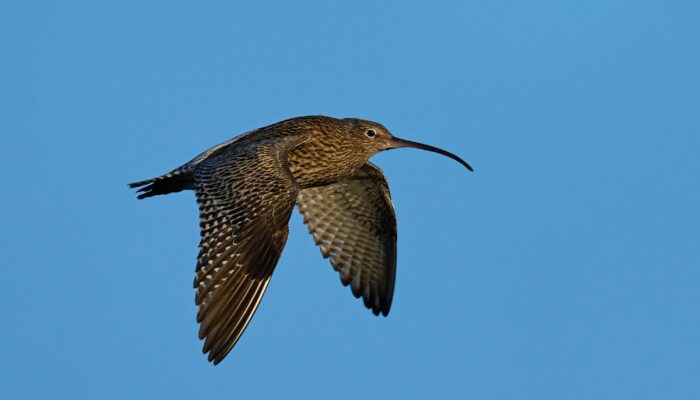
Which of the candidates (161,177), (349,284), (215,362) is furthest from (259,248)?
(349,284)

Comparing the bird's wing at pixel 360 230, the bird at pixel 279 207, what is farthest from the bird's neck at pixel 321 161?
the bird's wing at pixel 360 230

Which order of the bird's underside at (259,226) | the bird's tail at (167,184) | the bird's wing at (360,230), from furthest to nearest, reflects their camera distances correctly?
1. the bird's wing at (360,230)
2. the bird's tail at (167,184)
3. the bird's underside at (259,226)

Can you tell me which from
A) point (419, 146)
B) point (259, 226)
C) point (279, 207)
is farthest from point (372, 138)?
point (259, 226)

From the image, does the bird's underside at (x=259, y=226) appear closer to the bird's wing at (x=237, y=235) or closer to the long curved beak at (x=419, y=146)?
the bird's wing at (x=237, y=235)

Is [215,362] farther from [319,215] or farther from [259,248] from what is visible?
[319,215]

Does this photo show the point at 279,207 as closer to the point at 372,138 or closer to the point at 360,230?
the point at 372,138

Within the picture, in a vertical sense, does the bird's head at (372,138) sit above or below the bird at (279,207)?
above
